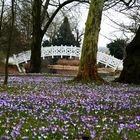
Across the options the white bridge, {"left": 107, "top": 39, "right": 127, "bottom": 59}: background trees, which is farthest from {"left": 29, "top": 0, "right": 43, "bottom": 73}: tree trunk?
{"left": 107, "top": 39, "right": 127, "bottom": 59}: background trees

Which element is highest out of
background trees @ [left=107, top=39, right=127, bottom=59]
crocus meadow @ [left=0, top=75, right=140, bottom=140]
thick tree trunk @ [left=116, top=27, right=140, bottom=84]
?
background trees @ [left=107, top=39, right=127, bottom=59]

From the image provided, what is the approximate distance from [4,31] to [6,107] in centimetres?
4216

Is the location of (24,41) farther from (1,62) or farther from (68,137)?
(68,137)

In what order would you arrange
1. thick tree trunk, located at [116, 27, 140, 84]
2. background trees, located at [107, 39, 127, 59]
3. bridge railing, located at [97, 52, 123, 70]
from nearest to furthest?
thick tree trunk, located at [116, 27, 140, 84] < bridge railing, located at [97, 52, 123, 70] < background trees, located at [107, 39, 127, 59]

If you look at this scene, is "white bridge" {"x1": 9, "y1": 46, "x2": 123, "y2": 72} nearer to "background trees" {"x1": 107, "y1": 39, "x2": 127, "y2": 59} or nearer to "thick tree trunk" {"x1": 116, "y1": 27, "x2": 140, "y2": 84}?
"background trees" {"x1": 107, "y1": 39, "x2": 127, "y2": 59}

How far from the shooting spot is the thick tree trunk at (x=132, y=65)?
21.8 meters

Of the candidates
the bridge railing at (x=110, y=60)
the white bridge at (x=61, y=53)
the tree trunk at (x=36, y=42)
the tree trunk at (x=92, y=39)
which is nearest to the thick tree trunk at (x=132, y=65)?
the tree trunk at (x=92, y=39)

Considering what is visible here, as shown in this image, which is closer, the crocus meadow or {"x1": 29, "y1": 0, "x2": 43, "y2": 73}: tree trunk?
the crocus meadow

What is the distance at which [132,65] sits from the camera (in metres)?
22.1

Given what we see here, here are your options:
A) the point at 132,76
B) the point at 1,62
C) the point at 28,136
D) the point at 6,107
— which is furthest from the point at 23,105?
the point at 1,62

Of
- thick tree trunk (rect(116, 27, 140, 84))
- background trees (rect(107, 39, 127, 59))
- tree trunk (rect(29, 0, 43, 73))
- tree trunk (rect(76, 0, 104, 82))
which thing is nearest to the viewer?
tree trunk (rect(76, 0, 104, 82))

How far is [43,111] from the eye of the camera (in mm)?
8547

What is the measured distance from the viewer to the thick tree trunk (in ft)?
71.4

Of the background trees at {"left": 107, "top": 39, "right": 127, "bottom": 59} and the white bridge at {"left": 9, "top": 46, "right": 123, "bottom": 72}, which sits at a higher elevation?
the background trees at {"left": 107, "top": 39, "right": 127, "bottom": 59}
